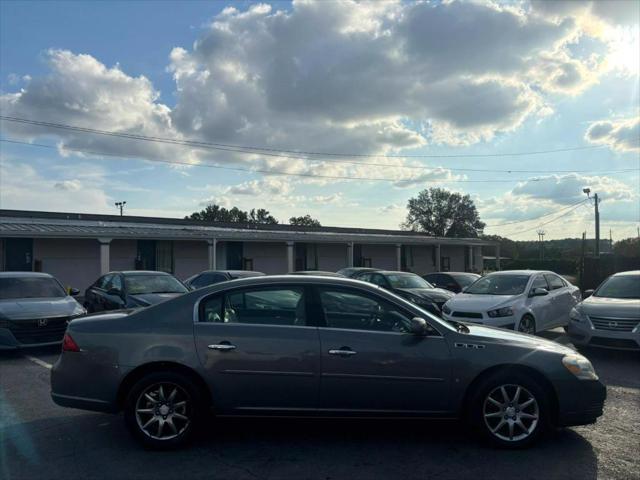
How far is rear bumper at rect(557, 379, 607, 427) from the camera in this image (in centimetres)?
457

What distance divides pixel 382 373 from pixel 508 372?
3.75 ft

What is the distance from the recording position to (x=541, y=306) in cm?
1048

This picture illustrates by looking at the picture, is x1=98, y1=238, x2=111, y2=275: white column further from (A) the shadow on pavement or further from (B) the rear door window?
(B) the rear door window

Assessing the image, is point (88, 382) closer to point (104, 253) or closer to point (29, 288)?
point (29, 288)

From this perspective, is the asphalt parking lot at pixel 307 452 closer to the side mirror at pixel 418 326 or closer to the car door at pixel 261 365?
the car door at pixel 261 365

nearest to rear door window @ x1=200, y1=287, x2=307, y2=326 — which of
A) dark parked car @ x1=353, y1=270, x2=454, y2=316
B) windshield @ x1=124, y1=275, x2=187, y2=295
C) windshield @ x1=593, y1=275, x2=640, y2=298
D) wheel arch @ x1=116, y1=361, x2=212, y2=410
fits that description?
wheel arch @ x1=116, y1=361, x2=212, y2=410

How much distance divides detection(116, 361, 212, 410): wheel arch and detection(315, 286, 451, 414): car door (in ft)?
3.48

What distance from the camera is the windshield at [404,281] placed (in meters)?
14.6

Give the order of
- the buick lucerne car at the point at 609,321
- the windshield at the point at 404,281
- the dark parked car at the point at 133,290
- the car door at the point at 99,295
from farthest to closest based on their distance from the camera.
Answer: the windshield at the point at 404,281
the car door at the point at 99,295
the dark parked car at the point at 133,290
the buick lucerne car at the point at 609,321

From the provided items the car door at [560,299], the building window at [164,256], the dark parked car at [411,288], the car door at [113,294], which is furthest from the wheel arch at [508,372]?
the building window at [164,256]

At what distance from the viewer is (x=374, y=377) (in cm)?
452

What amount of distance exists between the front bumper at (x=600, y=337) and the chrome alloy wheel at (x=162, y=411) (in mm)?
7093

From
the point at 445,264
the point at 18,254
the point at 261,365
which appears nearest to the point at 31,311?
the point at 261,365

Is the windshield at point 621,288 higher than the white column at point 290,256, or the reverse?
the white column at point 290,256
